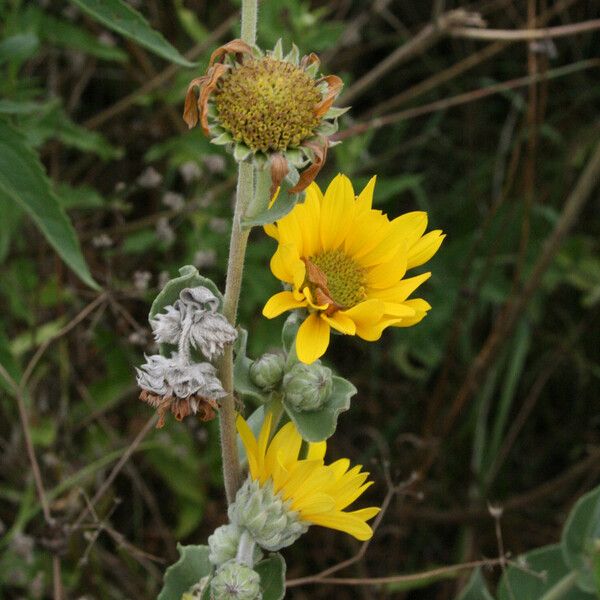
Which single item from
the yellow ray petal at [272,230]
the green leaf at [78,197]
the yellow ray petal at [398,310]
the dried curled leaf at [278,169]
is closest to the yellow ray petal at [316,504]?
the yellow ray petal at [398,310]

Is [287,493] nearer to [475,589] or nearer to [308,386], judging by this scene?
[308,386]

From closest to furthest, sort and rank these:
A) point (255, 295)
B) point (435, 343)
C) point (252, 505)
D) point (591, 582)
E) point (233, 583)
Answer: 1. point (233, 583)
2. point (252, 505)
3. point (591, 582)
4. point (255, 295)
5. point (435, 343)

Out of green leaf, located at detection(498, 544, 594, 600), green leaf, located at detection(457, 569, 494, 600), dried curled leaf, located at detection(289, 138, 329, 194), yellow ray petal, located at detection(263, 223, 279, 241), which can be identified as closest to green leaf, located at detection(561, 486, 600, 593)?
green leaf, located at detection(498, 544, 594, 600)

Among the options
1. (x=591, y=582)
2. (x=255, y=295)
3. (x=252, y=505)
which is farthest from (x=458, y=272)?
(x=252, y=505)

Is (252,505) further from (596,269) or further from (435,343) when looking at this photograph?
(596,269)

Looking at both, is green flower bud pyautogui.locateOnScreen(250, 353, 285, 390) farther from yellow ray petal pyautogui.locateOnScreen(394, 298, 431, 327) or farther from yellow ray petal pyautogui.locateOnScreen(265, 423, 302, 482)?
yellow ray petal pyautogui.locateOnScreen(394, 298, 431, 327)

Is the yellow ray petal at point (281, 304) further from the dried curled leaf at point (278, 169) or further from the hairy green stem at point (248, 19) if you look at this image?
the hairy green stem at point (248, 19)

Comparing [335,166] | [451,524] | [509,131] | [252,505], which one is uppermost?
[509,131]

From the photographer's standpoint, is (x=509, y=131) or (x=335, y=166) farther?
(x=509, y=131)
